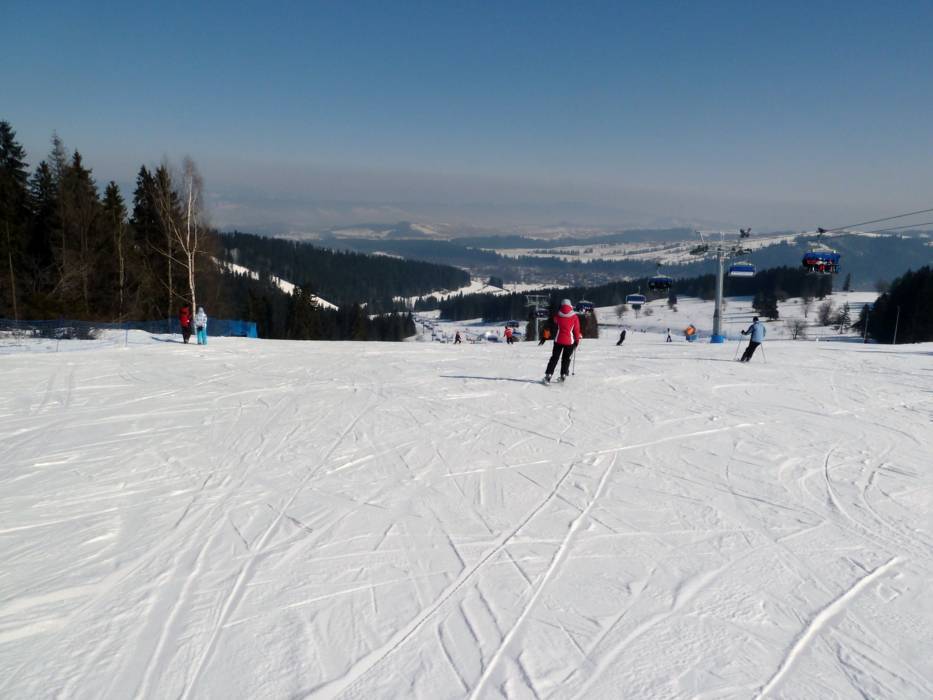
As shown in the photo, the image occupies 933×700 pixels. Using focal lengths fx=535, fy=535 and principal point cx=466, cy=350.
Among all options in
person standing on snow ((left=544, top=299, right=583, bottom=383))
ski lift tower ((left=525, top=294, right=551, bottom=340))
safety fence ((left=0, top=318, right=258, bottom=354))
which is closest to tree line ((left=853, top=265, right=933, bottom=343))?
ski lift tower ((left=525, top=294, right=551, bottom=340))

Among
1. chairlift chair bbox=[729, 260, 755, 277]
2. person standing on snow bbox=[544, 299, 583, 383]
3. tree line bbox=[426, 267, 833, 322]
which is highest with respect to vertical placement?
chairlift chair bbox=[729, 260, 755, 277]

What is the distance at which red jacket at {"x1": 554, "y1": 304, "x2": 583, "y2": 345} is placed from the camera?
438 inches

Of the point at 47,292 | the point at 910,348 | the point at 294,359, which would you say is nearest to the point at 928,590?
the point at 294,359

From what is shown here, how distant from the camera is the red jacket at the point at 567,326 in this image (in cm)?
1112

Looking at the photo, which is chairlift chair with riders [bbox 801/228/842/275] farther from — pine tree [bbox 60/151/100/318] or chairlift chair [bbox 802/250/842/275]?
pine tree [bbox 60/151/100/318]

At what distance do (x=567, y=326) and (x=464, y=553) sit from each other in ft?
24.7

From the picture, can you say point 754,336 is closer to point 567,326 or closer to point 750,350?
point 750,350

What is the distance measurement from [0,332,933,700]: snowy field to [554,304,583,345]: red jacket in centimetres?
218

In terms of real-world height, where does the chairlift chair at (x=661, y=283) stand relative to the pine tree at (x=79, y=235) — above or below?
below

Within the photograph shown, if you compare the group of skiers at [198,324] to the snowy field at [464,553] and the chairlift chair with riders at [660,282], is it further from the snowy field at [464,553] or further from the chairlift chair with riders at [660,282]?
the chairlift chair with riders at [660,282]

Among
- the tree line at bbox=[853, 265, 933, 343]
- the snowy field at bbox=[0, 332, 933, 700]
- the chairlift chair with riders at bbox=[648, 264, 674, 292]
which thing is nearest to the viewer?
the snowy field at bbox=[0, 332, 933, 700]

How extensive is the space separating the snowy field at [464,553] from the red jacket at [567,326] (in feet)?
7.14

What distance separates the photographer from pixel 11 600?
3572mm

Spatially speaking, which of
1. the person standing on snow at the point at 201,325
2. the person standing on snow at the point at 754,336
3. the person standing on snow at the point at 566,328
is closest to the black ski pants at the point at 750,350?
the person standing on snow at the point at 754,336
